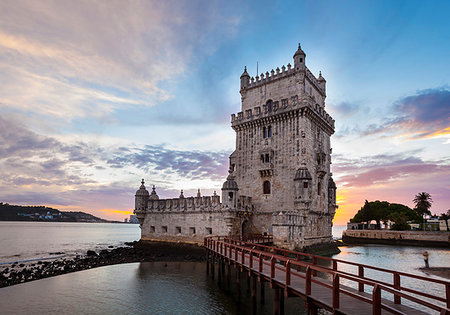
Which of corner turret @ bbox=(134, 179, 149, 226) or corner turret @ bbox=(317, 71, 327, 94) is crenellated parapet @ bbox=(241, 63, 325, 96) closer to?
corner turret @ bbox=(317, 71, 327, 94)

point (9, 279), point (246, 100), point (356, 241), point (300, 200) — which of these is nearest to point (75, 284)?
point (9, 279)

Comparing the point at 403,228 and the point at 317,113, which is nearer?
the point at 317,113

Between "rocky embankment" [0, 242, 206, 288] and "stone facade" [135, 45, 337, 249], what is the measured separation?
1606mm

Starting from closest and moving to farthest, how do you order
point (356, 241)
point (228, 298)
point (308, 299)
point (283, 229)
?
point (308, 299), point (228, 298), point (283, 229), point (356, 241)

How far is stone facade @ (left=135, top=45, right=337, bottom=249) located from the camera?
1283 inches

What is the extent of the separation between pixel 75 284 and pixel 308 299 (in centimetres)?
1881

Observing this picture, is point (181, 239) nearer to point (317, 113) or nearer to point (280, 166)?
point (280, 166)

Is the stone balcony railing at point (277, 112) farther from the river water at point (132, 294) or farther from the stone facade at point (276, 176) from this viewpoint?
the river water at point (132, 294)

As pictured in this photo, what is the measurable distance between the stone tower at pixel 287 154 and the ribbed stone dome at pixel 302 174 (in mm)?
105

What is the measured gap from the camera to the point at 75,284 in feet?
73.3

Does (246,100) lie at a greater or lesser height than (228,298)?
greater

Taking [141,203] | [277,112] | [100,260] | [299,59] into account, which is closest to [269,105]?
[277,112]

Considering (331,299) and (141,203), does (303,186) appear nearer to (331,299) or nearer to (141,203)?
(331,299)

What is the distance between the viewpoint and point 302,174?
106 feet
